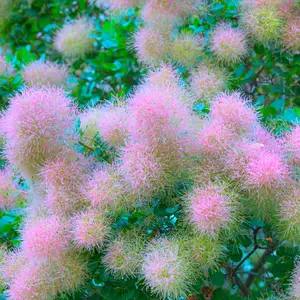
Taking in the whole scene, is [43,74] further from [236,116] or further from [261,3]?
[236,116]

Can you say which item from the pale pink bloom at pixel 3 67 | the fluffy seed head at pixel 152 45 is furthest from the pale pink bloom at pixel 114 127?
the pale pink bloom at pixel 3 67

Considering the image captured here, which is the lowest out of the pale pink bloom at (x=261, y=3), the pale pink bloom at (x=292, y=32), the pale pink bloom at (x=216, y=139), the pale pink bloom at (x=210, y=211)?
the pale pink bloom at (x=210, y=211)

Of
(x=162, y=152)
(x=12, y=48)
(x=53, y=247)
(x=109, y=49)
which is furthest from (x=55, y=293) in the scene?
(x=12, y=48)

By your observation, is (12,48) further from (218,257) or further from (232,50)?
(218,257)

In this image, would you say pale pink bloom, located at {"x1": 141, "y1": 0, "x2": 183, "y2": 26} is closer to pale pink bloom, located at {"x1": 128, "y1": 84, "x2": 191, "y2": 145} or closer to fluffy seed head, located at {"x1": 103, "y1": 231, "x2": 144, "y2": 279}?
pale pink bloom, located at {"x1": 128, "y1": 84, "x2": 191, "y2": 145}

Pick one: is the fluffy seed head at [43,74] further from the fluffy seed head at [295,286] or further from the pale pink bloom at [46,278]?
the fluffy seed head at [295,286]
